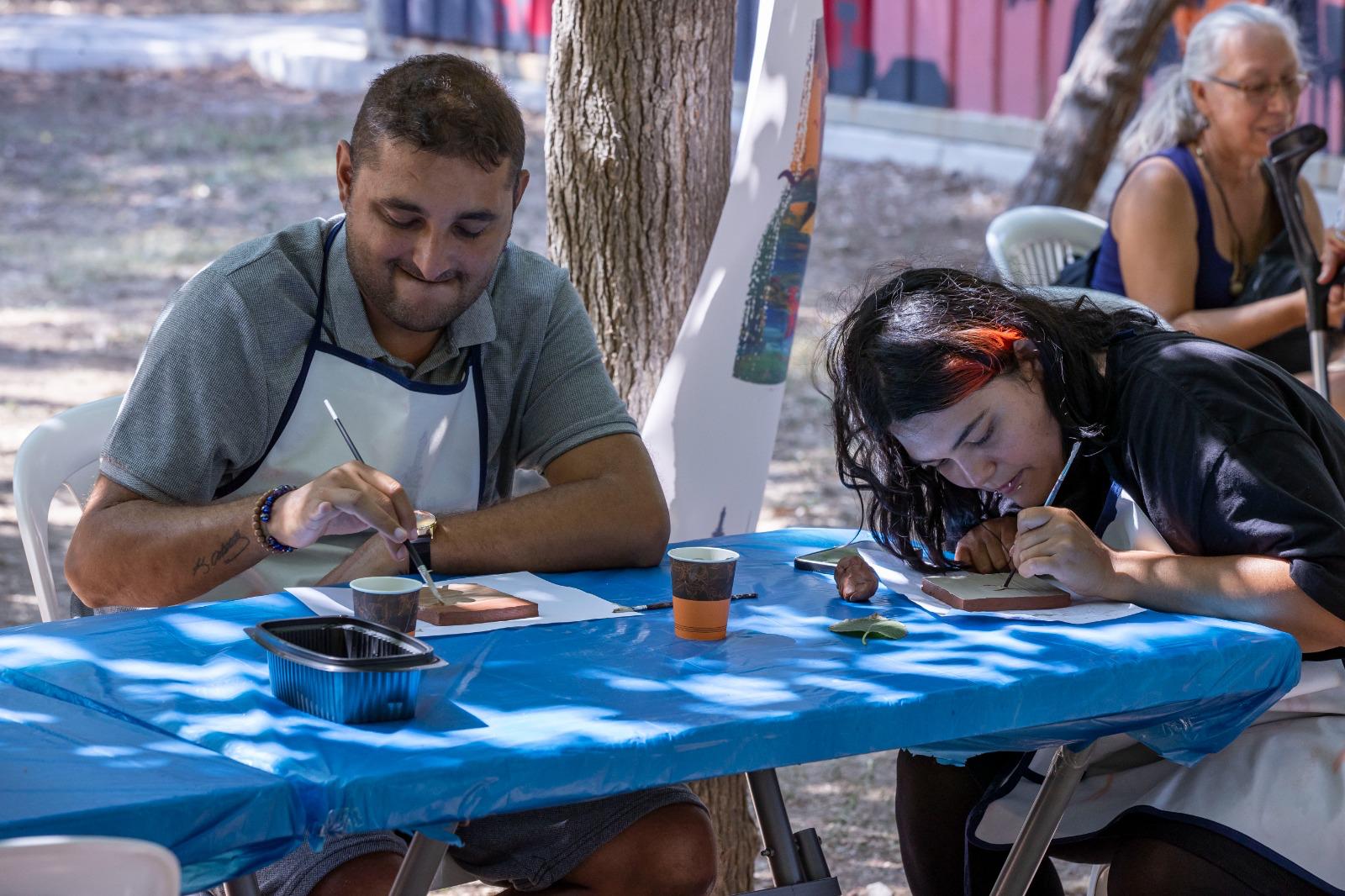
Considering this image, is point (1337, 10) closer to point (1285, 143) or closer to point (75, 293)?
point (1285, 143)

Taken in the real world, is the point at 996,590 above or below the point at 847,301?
below

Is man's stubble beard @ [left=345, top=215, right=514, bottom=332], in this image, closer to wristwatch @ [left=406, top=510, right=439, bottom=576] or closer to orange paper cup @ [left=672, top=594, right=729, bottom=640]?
wristwatch @ [left=406, top=510, right=439, bottom=576]

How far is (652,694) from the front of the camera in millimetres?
1960

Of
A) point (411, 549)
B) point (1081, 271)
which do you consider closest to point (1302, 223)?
point (1081, 271)

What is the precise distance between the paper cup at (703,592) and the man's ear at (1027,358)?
57 centimetres

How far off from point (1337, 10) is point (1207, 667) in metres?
7.98

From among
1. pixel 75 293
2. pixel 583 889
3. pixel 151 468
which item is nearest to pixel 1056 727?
pixel 583 889

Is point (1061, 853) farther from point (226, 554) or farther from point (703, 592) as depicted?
point (226, 554)

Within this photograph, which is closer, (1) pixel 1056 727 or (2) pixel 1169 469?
(1) pixel 1056 727

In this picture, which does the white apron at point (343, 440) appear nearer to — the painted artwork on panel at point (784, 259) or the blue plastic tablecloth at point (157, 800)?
the painted artwork on panel at point (784, 259)

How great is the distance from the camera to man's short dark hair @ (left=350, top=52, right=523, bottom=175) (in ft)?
8.86

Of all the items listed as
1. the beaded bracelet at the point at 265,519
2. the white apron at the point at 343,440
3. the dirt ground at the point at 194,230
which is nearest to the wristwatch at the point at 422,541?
the beaded bracelet at the point at 265,519

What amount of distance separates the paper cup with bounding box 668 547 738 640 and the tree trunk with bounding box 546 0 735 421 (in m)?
1.46

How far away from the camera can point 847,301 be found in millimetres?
2797
